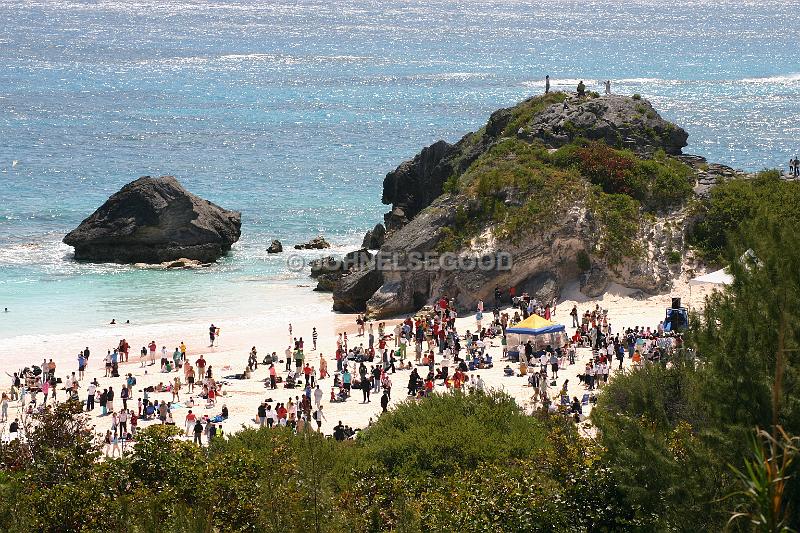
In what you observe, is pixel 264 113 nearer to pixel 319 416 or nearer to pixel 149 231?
pixel 149 231

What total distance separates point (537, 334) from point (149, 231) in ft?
85.0

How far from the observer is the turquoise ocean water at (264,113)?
55.8 m

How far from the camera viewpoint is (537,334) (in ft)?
123

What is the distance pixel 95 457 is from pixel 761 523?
1320cm

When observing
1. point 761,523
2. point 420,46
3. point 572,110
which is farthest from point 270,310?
point 420,46

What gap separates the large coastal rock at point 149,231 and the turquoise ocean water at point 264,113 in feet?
4.41

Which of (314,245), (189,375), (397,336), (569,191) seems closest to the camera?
(189,375)

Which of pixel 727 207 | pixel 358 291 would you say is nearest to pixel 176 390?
pixel 358 291

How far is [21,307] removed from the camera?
162 ft

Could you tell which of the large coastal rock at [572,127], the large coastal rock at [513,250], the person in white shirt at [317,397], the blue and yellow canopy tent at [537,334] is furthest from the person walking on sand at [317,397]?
the large coastal rock at [572,127]

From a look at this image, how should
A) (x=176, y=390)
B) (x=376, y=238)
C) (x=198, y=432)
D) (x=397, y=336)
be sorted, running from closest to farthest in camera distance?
(x=198, y=432) < (x=176, y=390) < (x=397, y=336) < (x=376, y=238)

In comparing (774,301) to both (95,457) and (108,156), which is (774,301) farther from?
(108,156)

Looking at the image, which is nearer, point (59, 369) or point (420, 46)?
point (59, 369)

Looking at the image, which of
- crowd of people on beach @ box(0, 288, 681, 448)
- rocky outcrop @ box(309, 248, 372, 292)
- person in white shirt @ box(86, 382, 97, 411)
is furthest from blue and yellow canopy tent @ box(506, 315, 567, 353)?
rocky outcrop @ box(309, 248, 372, 292)
